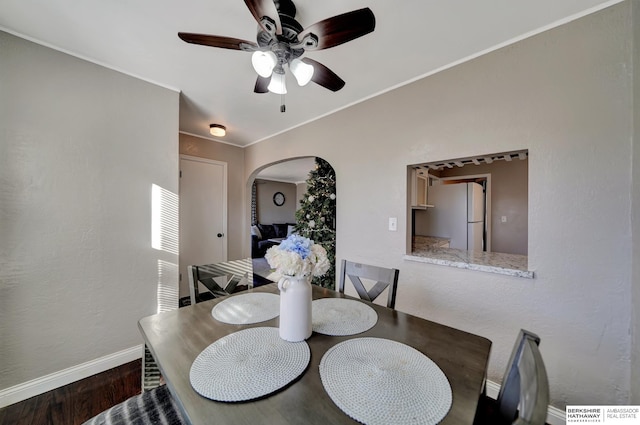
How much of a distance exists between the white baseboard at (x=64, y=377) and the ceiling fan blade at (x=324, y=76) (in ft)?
8.55

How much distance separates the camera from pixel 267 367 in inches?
32.8

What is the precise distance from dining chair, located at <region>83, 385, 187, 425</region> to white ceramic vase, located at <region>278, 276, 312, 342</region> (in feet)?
1.63

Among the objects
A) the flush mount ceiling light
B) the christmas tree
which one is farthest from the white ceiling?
the christmas tree

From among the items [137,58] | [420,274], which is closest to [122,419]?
[420,274]

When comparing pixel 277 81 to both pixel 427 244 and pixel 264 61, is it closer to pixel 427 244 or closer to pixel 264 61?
pixel 264 61

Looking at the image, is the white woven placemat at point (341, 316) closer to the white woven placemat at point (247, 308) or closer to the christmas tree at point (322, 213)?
the white woven placemat at point (247, 308)

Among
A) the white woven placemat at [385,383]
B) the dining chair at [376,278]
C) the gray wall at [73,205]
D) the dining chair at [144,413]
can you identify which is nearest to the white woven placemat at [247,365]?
the white woven placemat at [385,383]

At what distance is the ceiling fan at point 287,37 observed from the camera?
3.44ft

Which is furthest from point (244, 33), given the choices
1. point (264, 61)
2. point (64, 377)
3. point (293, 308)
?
point (64, 377)

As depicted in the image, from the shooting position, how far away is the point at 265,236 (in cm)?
712

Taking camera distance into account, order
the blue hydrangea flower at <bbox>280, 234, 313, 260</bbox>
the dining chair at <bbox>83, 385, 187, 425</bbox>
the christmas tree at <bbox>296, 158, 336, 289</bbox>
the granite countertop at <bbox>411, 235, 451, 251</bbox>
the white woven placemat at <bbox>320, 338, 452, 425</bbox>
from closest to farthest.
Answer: the white woven placemat at <bbox>320, 338, 452, 425</bbox> → the dining chair at <bbox>83, 385, 187, 425</bbox> → the blue hydrangea flower at <bbox>280, 234, 313, 260</bbox> → the granite countertop at <bbox>411, 235, 451, 251</bbox> → the christmas tree at <bbox>296, 158, 336, 289</bbox>

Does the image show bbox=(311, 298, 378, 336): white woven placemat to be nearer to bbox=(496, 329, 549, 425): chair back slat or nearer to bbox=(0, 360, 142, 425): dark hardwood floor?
bbox=(496, 329, 549, 425): chair back slat

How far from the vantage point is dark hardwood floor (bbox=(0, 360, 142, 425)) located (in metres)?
1.46

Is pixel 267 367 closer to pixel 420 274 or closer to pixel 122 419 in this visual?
pixel 122 419
